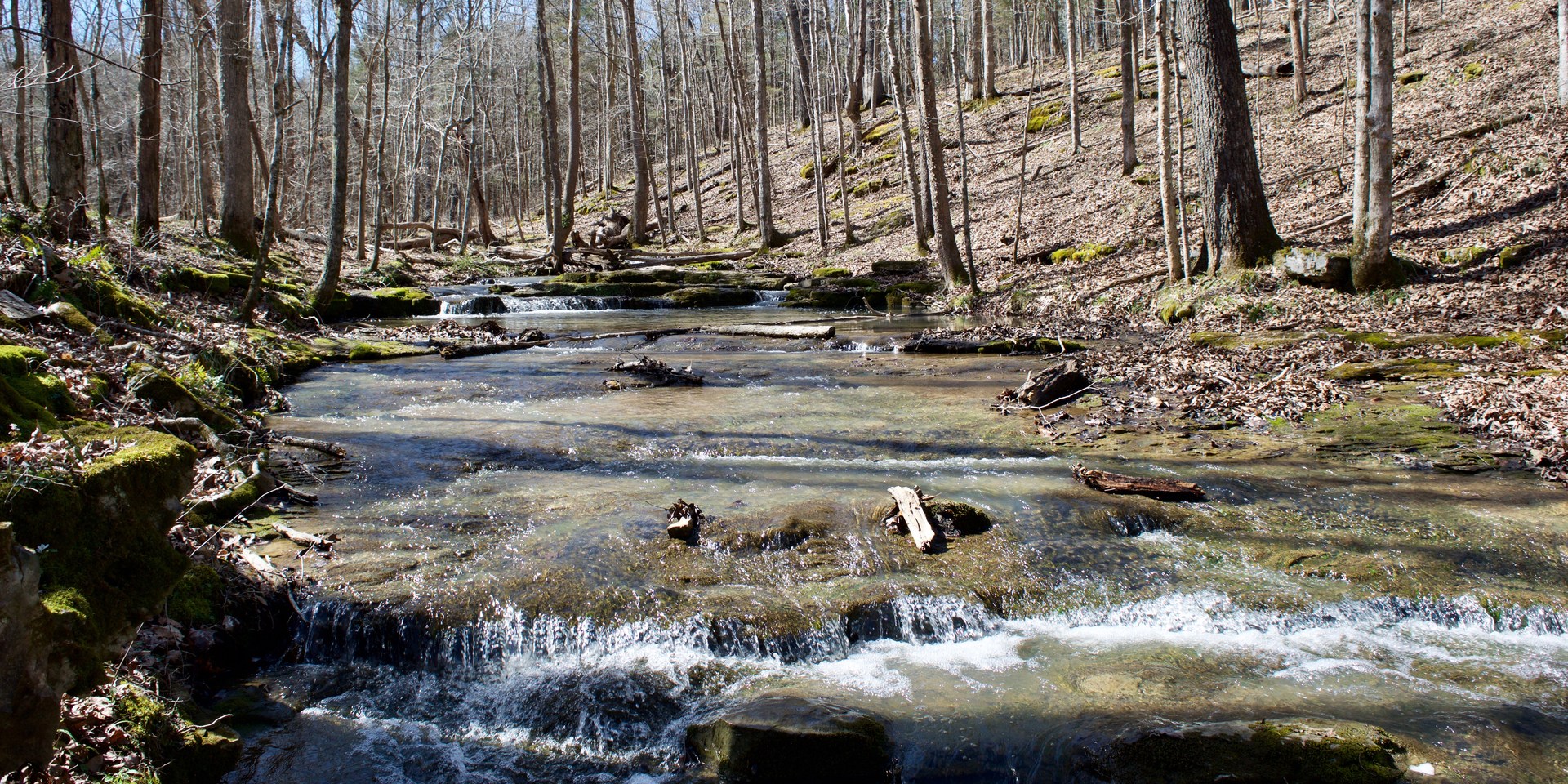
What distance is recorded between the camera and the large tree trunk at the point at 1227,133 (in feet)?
39.5

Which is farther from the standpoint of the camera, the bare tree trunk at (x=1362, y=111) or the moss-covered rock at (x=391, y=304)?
the moss-covered rock at (x=391, y=304)

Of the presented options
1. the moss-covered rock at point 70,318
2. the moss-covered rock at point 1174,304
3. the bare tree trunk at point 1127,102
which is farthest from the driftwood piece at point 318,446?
the bare tree trunk at point 1127,102

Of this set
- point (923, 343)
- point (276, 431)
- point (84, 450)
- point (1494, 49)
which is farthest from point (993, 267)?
point (84, 450)

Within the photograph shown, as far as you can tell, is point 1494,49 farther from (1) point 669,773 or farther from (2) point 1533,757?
(1) point 669,773

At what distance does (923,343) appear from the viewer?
1243cm

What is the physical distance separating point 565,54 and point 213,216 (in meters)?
19.8

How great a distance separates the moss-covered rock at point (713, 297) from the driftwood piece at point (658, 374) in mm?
9466

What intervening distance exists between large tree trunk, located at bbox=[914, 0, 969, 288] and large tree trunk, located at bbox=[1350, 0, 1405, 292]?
7.27 metres

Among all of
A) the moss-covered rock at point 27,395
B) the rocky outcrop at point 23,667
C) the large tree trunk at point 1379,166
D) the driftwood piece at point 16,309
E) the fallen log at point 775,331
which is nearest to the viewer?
the rocky outcrop at point 23,667

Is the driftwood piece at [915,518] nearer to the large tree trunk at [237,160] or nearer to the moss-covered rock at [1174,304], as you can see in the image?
the moss-covered rock at [1174,304]

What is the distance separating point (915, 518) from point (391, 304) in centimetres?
1547

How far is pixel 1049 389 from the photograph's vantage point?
8680 millimetres

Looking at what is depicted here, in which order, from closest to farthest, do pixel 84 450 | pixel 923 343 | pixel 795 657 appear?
1. pixel 84 450
2. pixel 795 657
3. pixel 923 343

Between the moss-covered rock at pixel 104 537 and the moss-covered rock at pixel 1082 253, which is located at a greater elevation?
the moss-covered rock at pixel 1082 253
